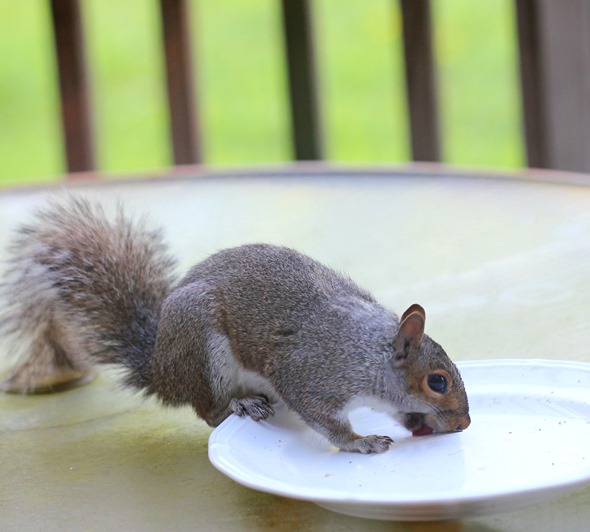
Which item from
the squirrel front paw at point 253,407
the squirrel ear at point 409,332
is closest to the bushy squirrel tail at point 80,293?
the squirrel front paw at point 253,407

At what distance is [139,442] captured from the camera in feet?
4.38

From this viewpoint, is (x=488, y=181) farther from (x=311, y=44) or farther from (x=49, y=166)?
(x=49, y=166)

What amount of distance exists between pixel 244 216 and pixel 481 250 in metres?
0.53

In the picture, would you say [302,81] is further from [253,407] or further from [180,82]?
[253,407]

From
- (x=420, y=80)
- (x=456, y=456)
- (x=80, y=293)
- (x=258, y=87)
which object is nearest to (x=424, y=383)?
(x=456, y=456)

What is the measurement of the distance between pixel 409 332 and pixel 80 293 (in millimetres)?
518

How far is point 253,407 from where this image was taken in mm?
1329

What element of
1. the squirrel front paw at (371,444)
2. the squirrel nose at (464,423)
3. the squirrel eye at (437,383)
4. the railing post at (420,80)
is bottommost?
the squirrel front paw at (371,444)

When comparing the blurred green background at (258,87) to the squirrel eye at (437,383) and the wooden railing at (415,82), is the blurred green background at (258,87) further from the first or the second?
the squirrel eye at (437,383)

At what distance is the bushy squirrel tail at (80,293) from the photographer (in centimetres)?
154

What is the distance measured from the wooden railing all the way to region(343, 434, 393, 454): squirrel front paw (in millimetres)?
1869

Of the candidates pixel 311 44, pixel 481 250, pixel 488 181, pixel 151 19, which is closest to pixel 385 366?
pixel 481 250

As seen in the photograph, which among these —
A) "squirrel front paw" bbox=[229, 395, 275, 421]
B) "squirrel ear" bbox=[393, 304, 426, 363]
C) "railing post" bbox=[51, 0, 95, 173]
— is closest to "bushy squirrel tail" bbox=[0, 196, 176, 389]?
"squirrel front paw" bbox=[229, 395, 275, 421]

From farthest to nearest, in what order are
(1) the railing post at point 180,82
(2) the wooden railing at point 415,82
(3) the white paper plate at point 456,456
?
(1) the railing post at point 180,82 → (2) the wooden railing at point 415,82 → (3) the white paper plate at point 456,456
